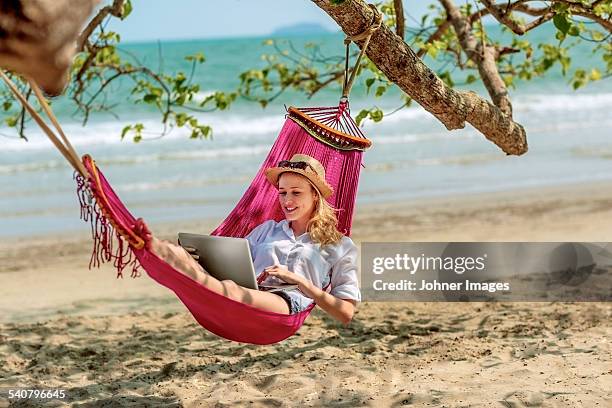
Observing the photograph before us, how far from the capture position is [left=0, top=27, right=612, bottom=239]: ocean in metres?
7.17

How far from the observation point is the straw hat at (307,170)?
9.23ft

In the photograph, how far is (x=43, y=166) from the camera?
9.26 metres

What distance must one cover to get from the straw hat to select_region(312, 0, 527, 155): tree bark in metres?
0.36

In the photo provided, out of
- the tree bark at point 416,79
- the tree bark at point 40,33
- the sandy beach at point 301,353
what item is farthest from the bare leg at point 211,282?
the tree bark at point 40,33

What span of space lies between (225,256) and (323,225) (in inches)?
14.8

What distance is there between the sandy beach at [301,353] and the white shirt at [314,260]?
433 millimetres

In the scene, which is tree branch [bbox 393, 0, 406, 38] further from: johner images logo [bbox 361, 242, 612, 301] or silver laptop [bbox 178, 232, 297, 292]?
johner images logo [bbox 361, 242, 612, 301]

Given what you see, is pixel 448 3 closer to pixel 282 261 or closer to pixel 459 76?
pixel 282 261

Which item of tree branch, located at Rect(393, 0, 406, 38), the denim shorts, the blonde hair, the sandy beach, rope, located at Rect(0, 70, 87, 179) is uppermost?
tree branch, located at Rect(393, 0, 406, 38)

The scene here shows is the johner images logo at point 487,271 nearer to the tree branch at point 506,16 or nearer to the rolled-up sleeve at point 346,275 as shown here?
the tree branch at point 506,16

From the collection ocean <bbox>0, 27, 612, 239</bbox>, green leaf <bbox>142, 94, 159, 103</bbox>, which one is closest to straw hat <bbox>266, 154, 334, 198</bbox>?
green leaf <bbox>142, 94, 159, 103</bbox>

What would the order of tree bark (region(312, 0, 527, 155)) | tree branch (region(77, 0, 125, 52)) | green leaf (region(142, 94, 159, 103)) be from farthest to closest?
green leaf (region(142, 94, 159, 103))
tree branch (region(77, 0, 125, 52))
tree bark (region(312, 0, 527, 155))

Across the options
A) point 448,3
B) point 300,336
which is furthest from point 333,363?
point 448,3

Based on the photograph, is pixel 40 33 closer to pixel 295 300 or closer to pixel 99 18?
pixel 295 300
